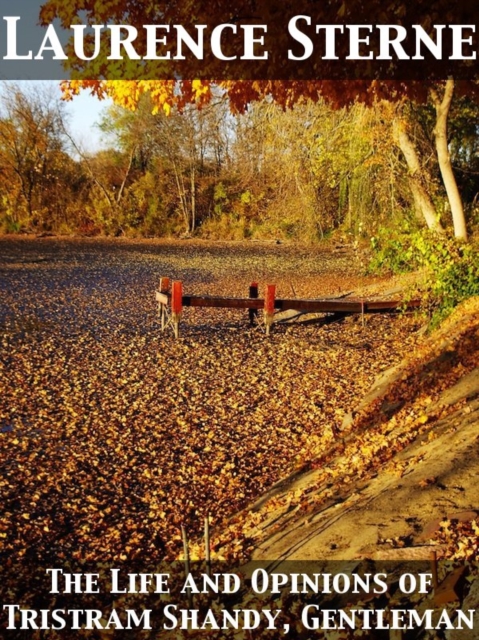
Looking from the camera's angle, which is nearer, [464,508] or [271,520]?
[464,508]

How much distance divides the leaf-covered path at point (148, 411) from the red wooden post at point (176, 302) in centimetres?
37

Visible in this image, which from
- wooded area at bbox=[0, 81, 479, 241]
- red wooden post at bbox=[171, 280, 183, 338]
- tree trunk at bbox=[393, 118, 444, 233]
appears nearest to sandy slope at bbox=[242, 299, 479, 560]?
red wooden post at bbox=[171, 280, 183, 338]

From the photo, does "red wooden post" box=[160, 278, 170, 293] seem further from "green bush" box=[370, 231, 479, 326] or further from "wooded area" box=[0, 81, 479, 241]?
"wooded area" box=[0, 81, 479, 241]

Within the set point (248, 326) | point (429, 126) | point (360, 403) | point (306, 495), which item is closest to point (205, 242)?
point (429, 126)

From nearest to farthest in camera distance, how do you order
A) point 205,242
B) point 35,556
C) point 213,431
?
point 35,556
point 213,431
point 205,242

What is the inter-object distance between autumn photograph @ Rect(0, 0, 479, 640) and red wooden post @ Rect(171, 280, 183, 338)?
2.0 inches

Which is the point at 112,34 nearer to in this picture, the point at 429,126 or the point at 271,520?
the point at 271,520

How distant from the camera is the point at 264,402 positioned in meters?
9.32

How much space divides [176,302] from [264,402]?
414 cm

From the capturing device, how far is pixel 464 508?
4371mm

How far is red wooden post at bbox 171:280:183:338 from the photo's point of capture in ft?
41.6

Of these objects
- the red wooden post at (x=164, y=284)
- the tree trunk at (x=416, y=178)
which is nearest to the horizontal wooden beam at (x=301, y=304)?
the red wooden post at (x=164, y=284)

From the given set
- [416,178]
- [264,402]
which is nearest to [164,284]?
[264,402]

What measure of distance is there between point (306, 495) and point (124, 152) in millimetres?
44783
